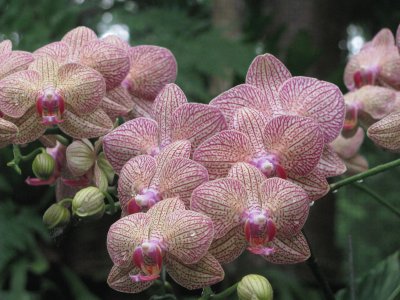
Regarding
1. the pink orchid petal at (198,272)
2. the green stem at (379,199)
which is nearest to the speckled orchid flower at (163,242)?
the pink orchid petal at (198,272)

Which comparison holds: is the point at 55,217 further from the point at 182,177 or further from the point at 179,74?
the point at 179,74

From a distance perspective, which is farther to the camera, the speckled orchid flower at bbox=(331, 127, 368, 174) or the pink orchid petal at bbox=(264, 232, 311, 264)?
the speckled orchid flower at bbox=(331, 127, 368, 174)

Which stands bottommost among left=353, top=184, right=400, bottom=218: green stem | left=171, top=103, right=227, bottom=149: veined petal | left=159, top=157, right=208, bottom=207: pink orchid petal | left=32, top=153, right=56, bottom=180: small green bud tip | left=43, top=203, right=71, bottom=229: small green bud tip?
left=353, top=184, right=400, bottom=218: green stem

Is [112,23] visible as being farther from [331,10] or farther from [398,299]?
[398,299]

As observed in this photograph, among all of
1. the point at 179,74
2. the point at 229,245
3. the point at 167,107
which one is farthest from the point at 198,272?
the point at 179,74

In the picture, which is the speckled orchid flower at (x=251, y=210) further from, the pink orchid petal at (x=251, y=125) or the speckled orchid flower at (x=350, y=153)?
the speckled orchid flower at (x=350, y=153)

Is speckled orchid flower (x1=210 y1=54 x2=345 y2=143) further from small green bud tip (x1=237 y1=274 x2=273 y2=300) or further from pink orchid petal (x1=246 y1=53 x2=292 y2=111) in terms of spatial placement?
small green bud tip (x1=237 y1=274 x2=273 y2=300)

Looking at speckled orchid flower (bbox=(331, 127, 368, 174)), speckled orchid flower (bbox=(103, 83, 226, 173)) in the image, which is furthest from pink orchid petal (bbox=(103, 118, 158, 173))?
speckled orchid flower (bbox=(331, 127, 368, 174))
